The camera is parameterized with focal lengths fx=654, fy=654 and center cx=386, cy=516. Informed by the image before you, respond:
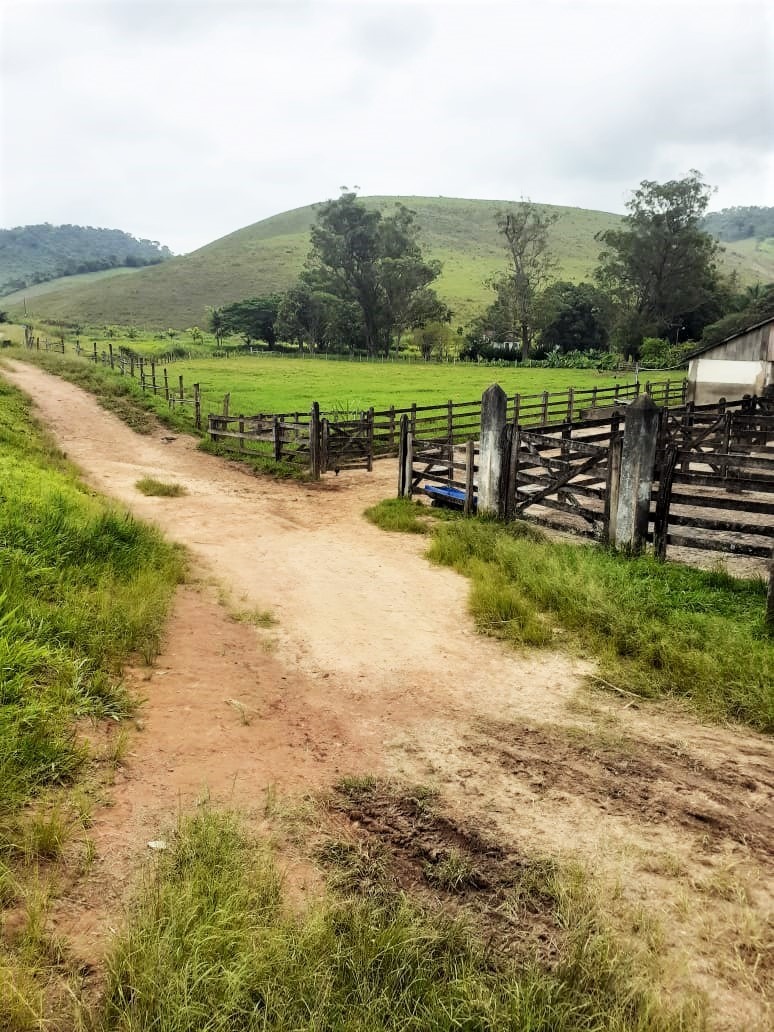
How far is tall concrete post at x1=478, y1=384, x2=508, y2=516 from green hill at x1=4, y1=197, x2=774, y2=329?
8234 cm

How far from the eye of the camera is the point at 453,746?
5031mm

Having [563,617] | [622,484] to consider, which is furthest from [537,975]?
[622,484]

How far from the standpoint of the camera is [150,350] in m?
55.2

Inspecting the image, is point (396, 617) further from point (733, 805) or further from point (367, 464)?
point (367, 464)

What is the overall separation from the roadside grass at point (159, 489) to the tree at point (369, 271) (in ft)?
186

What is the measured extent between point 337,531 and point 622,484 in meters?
4.89

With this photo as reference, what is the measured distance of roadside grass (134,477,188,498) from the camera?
44.9 feet

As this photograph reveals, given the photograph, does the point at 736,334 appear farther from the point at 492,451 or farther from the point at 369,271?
the point at 369,271

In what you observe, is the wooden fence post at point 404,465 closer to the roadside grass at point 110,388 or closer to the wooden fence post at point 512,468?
the wooden fence post at point 512,468

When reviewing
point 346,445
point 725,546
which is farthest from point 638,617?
point 346,445

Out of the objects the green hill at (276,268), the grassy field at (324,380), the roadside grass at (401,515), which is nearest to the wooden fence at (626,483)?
the roadside grass at (401,515)

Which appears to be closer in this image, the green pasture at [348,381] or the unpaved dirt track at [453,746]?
the unpaved dirt track at [453,746]

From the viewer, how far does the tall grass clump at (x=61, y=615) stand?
4.35m

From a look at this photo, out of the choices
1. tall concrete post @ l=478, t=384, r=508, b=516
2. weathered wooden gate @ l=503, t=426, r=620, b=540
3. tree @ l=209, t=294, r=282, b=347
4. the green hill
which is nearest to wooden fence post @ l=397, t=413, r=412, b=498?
tall concrete post @ l=478, t=384, r=508, b=516
